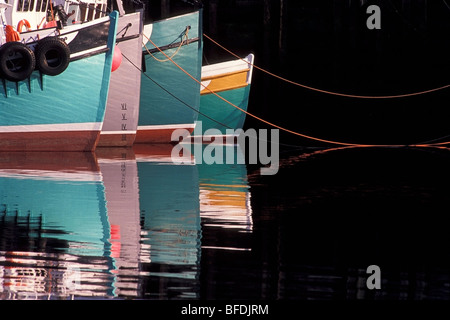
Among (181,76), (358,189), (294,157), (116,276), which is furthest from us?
(181,76)

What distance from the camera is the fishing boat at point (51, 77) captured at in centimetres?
1777

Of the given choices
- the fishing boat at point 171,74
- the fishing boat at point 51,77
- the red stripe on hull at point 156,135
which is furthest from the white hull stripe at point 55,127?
the red stripe on hull at point 156,135

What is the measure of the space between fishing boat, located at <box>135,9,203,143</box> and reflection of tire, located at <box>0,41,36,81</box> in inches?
180

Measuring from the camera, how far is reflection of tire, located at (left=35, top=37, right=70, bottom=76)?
17703mm

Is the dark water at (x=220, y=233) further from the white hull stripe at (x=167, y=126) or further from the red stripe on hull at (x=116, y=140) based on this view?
the white hull stripe at (x=167, y=126)


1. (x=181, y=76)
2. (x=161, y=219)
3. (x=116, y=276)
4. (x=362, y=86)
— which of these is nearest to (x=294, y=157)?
(x=181, y=76)

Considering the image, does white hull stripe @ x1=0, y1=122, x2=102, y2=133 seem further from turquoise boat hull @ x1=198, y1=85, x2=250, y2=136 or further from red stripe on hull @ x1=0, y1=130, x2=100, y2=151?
turquoise boat hull @ x1=198, y1=85, x2=250, y2=136

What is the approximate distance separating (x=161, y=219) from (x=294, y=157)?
31.1 ft

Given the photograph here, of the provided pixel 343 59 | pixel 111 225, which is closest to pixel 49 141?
pixel 343 59

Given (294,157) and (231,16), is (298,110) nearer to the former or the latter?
(231,16)

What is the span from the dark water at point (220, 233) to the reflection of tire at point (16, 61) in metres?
1.95

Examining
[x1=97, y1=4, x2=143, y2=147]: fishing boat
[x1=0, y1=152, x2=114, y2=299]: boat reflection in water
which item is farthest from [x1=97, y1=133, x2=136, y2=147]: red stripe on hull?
[x1=0, y1=152, x2=114, y2=299]: boat reflection in water
